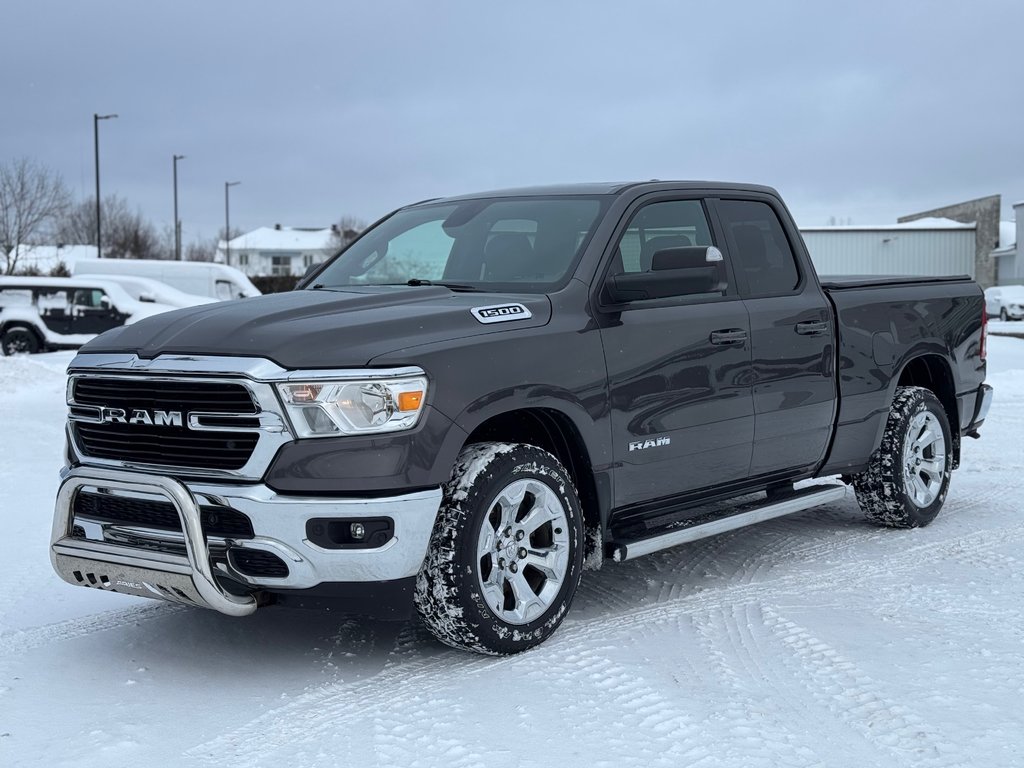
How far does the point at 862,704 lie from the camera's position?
4176 mm

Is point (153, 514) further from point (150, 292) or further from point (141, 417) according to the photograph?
point (150, 292)

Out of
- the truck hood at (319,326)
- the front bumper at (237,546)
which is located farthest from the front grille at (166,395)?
the front bumper at (237,546)

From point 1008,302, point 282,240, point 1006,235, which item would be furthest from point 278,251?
point 1008,302

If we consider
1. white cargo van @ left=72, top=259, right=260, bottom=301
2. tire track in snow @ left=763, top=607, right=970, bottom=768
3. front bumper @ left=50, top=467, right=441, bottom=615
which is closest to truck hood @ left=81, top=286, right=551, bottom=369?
front bumper @ left=50, top=467, right=441, bottom=615

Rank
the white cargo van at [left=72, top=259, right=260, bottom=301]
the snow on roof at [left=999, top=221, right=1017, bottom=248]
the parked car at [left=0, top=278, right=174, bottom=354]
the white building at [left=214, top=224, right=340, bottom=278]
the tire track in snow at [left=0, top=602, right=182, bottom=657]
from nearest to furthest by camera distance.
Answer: the tire track in snow at [left=0, top=602, right=182, bottom=657], the parked car at [left=0, top=278, right=174, bottom=354], the white cargo van at [left=72, top=259, right=260, bottom=301], the snow on roof at [left=999, top=221, right=1017, bottom=248], the white building at [left=214, top=224, right=340, bottom=278]

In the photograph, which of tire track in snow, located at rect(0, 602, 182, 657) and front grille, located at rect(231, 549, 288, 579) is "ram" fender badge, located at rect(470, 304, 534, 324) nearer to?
front grille, located at rect(231, 549, 288, 579)

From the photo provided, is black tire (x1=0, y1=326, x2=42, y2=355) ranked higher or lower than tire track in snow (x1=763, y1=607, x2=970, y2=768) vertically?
higher

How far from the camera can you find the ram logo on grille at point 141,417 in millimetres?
4438

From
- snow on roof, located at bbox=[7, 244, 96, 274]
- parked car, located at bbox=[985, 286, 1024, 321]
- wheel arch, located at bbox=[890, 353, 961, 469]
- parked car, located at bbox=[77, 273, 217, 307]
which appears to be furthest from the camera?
snow on roof, located at bbox=[7, 244, 96, 274]

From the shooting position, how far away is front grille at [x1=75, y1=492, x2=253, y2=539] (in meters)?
4.30

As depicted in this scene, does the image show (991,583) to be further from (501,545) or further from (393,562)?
(393,562)

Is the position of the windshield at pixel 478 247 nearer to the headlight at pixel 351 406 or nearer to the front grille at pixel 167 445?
the headlight at pixel 351 406

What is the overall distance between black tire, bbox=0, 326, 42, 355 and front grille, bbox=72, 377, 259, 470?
19860 millimetres

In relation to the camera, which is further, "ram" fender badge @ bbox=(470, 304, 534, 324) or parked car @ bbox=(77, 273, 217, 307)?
parked car @ bbox=(77, 273, 217, 307)
